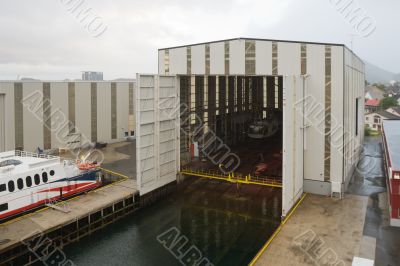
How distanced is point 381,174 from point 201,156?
49.6ft

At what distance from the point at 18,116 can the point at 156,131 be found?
48.6 ft

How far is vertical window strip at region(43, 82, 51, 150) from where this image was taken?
Answer: 113 feet

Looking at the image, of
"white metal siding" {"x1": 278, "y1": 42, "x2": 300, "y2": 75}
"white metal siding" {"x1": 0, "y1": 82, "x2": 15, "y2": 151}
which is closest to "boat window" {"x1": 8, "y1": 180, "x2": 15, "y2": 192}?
"white metal siding" {"x1": 0, "y1": 82, "x2": 15, "y2": 151}

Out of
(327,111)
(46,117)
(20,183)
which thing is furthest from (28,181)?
(327,111)

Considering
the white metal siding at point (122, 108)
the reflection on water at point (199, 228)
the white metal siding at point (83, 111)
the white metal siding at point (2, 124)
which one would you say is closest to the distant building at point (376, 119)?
the white metal siding at point (122, 108)

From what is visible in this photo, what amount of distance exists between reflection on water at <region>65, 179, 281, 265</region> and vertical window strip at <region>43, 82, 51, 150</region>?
15.4 m

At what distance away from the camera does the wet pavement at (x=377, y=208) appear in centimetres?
1612

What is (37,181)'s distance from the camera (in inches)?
842

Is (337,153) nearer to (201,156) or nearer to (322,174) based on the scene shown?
(322,174)

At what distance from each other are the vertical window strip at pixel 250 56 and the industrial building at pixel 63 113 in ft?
66.9

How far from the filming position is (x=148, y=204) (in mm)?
24812

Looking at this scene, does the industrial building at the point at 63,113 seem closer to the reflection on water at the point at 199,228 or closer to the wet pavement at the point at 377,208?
the reflection on water at the point at 199,228

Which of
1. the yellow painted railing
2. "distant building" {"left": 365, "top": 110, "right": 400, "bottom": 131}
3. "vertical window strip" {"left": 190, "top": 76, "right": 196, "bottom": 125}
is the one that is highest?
"vertical window strip" {"left": 190, "top": 76, "right": 196, "bottom": 125}

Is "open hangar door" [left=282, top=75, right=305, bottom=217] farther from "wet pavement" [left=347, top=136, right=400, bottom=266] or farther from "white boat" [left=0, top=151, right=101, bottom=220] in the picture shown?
"white boat" [left=0, top=151, right=101, bottom=220]
